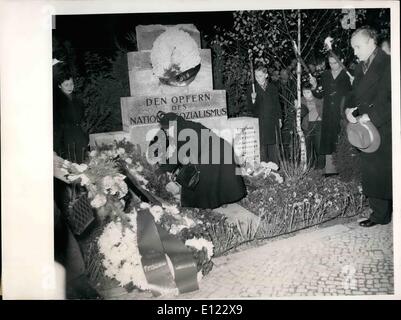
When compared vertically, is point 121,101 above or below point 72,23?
below

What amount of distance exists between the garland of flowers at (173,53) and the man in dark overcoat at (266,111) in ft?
2.09

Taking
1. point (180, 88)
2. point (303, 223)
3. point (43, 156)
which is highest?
point (180, 88)

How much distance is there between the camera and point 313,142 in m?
4.34

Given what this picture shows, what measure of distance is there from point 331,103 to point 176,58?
1604mm

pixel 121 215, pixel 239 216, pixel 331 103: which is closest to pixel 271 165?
pixel 239 216

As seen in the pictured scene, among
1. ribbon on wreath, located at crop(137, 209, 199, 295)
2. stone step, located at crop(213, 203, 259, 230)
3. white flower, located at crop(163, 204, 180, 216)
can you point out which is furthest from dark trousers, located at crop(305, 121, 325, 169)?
ribbon on wreath, located at crop(137, 209, 199, 295)

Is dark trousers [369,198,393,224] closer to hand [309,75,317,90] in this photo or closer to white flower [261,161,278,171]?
white flower [261,161,278,171]

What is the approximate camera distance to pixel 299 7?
167 inches

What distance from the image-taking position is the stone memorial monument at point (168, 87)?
4.20 meters

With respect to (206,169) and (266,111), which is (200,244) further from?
(266,111)

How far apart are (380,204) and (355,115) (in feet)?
3.00

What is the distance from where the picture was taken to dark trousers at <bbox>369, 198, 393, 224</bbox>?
4.29 m
